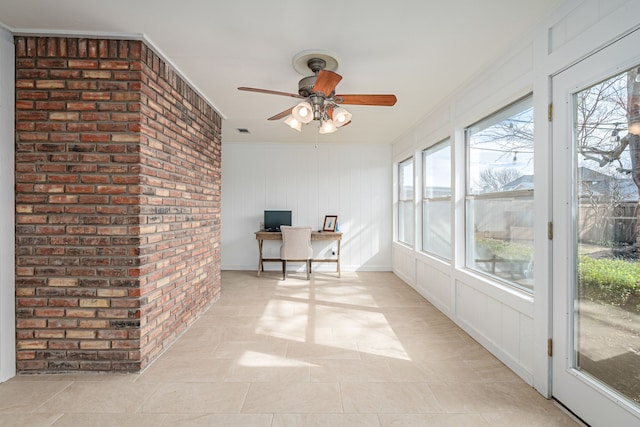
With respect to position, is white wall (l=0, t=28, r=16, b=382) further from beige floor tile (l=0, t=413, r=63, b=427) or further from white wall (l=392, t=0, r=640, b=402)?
white wall (l=392, t=0, r=640, b=402)

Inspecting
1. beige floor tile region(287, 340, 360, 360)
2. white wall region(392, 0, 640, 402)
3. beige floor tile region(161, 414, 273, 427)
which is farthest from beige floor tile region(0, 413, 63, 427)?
white wall region(392, 0, 640, 402)

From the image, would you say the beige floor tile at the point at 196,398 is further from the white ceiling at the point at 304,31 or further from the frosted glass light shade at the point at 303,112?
the white ceiling at the point at 304,31

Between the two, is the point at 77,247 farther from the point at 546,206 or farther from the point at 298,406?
the point at 546,206

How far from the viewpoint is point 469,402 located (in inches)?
76.9

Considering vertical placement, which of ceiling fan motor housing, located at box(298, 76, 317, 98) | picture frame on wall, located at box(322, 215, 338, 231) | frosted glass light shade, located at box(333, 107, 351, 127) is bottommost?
picture frame on wall, located at box(322, 215, 338, 231)

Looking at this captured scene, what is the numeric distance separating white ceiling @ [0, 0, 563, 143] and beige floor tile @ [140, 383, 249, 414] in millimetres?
2335

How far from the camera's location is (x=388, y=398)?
1986 millimetres

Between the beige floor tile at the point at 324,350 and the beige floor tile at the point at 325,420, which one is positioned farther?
the beige floor tile at the point at 324,350

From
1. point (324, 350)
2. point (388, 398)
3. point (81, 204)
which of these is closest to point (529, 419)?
point (388, 398)

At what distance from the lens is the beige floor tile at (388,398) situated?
1885 millimetres

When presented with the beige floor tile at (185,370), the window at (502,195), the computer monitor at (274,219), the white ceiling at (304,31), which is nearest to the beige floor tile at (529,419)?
the window at (502,195)

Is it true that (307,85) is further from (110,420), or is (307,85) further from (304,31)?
(110,420)

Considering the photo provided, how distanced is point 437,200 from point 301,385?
9.20 feet

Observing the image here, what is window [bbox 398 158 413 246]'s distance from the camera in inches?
207
